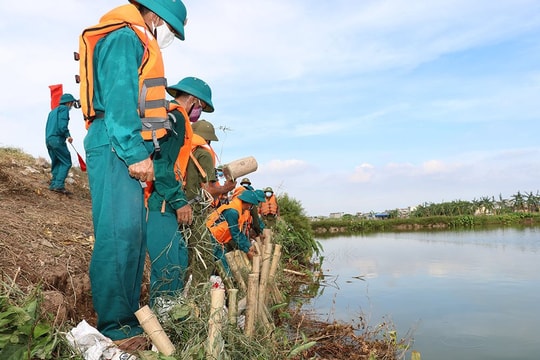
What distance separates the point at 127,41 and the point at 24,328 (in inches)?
56.0

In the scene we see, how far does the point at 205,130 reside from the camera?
4.94m

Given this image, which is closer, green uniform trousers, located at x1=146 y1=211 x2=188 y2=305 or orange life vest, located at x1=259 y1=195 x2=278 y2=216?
green uniform trousers, located at x1=146 y1=211 x2=188 y2=305

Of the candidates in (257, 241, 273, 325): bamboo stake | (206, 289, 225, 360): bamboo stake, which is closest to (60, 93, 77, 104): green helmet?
(257, 241, 273, 325): bamboo stake

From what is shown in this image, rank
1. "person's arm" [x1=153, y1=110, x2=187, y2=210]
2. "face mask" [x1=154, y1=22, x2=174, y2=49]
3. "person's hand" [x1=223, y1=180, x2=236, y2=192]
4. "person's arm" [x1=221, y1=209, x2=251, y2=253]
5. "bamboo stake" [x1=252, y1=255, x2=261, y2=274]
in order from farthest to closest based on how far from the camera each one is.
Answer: "person's arm" [x1=221, y1=209, x2=251, y2=253]
"person's hand" [x1=223, y1=180, x2=236, y2=192]
"person's arm" [x1=153, y1=110, x2=187, y2=210]
"bamboo stake" [x1=252, y1=255, x2=261, y2=274]
"face mask" [x1=154, y1=22, x2=174, y2=49]

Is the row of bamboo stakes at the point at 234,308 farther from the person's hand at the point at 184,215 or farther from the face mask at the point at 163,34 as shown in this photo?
the face mask at the point at 163,34

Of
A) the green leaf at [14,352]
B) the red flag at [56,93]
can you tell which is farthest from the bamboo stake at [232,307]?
the red flag at [56,93]

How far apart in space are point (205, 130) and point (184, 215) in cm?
163

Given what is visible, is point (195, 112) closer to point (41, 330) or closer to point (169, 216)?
point (169, 216)

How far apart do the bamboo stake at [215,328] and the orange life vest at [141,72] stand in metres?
0.90

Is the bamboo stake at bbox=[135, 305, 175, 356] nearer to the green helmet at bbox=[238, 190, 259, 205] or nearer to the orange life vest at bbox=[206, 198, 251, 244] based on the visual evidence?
the orange life vest at bbox=[206, 198, 251, 244]

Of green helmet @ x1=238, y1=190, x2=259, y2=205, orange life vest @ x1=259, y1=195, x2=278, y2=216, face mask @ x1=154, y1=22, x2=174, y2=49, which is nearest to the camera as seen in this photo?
face mask @ x1=154, y1=22, x2=174, y2=49

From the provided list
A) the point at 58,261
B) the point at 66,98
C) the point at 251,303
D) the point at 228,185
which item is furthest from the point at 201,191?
the point at 66,98

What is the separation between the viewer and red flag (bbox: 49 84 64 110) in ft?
28.5

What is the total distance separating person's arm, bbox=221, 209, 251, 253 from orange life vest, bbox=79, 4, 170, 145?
3.18 m
